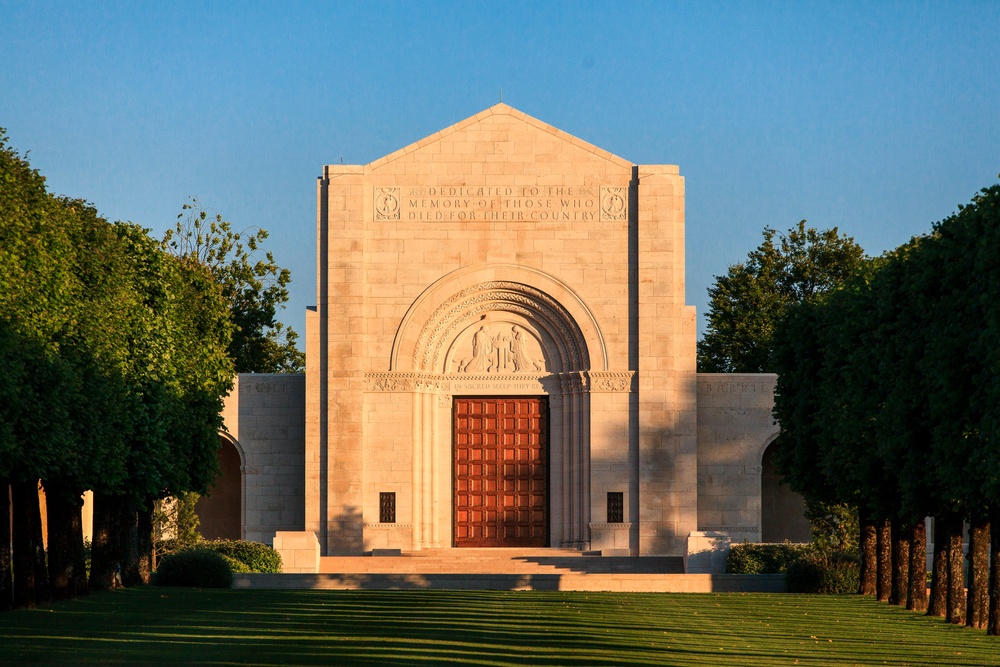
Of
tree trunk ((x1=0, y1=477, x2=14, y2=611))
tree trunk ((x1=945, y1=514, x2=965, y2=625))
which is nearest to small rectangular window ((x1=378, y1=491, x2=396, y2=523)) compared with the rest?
tree trunk ((x1=0, y1=477, x2=14, y2=611))

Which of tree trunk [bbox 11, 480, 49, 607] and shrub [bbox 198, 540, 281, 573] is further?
shrub [bbox 198, 540, 281, 573]

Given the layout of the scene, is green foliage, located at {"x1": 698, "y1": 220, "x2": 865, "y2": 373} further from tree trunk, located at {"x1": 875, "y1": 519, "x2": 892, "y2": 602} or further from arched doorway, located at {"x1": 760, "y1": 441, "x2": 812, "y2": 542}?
tree trunk, located at {"x1": 875, "y1": 519, "x2": 892, "y2": 602}

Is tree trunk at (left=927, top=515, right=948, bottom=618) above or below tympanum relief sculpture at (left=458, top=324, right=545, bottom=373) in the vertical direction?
below

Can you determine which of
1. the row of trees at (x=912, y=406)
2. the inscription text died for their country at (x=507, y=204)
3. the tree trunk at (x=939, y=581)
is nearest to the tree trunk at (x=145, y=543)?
the inscription text died for their country at (x=507, y=204)

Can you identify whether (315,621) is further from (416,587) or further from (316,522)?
(316,522)

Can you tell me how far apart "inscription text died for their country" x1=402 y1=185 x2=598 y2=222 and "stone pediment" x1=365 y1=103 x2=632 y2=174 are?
2.68 ft

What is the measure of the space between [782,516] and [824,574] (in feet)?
48.0

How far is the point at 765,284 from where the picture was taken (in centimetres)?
6662

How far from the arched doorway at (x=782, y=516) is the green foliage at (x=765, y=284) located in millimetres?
11513

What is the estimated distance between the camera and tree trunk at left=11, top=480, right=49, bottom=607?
29766 mm

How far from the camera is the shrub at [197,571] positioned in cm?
3916

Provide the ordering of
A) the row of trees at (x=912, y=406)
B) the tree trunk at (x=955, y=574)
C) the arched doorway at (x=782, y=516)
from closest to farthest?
the row of trees at (x=912, y=406) → the tree trunk at (x=955, y=574) → the arched doorway at (x=782, y=516)

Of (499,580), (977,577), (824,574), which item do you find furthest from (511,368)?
(977,577)

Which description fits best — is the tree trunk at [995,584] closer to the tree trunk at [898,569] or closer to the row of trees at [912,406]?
the row of trees at [912,406]
